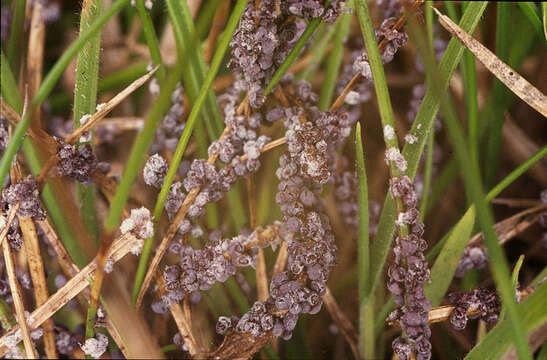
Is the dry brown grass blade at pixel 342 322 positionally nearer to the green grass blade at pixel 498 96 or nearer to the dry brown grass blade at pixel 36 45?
the green grass blade at pixel 498 96

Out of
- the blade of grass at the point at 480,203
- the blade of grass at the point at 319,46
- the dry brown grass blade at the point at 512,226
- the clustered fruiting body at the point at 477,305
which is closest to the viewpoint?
the blade of grass at the point at 480,203

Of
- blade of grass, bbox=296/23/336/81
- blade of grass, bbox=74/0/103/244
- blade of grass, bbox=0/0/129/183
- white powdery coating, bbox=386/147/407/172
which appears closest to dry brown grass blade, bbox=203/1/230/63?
blade of grass, bbox=296/23/336/81

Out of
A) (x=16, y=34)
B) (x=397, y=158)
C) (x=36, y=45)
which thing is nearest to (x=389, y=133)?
(x=397, y=158)

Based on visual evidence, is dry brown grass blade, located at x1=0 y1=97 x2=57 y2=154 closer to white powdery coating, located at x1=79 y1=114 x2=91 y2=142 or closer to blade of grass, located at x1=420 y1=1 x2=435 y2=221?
white powdery coating, located at x1=79 y1=114 x2=91 y2=142

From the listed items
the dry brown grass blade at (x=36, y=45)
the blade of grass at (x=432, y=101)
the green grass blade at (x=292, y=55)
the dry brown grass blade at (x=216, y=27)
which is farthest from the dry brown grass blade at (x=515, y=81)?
the dry brown grass blade at (x=36, y=45)

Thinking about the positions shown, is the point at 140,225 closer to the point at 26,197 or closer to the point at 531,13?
the point at 26,197

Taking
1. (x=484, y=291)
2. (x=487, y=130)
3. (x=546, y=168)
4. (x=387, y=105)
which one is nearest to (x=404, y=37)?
(x=387, y=105)
